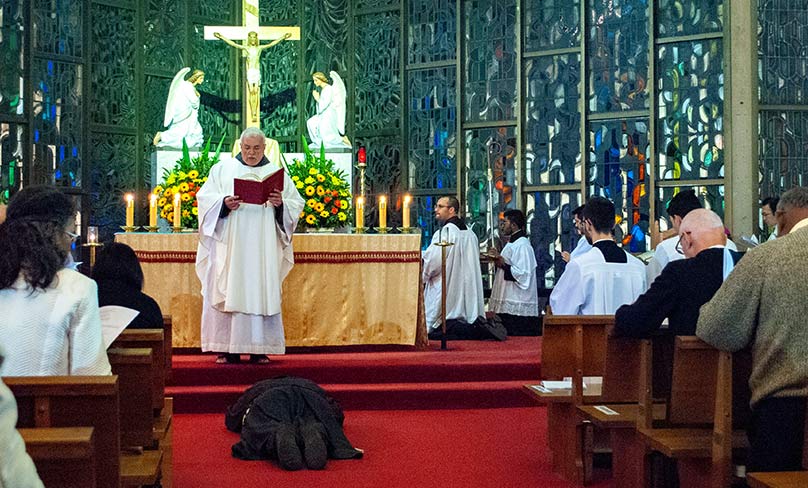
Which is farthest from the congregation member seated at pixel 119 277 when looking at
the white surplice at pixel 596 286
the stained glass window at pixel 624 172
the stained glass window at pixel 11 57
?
the stained glass window at pixel 624 172

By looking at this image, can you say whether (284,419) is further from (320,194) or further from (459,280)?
(459,280)

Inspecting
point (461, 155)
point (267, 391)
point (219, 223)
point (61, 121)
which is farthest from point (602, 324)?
point (61, 121)

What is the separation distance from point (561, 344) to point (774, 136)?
687 centimetres

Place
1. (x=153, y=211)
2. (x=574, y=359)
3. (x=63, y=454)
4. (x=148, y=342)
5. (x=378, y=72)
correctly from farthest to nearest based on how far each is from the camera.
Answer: (x=378, y=72) → (x=153, y=211) → (x=574, y=359) → (x=148, y=342) → (x=63, y=454)

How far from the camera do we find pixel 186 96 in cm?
1278

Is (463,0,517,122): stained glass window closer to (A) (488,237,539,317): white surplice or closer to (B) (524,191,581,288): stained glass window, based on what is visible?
(B) (524,191,581,288): stained glass window

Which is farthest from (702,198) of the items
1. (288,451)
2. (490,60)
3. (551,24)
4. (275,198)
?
Answer: (288,451)

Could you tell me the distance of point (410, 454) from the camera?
634 cm

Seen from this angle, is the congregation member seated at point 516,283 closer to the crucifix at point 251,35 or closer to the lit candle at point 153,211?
the crucifix at point 251,35

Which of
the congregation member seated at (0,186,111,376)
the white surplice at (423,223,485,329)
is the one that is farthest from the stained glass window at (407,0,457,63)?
the congregation member seated at (0,186,111,376)

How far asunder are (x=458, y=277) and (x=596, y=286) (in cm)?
452

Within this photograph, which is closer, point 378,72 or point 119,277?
point 119,277

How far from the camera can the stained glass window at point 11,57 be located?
11.7 meters

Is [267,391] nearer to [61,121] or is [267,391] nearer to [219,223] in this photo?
[219,223]
